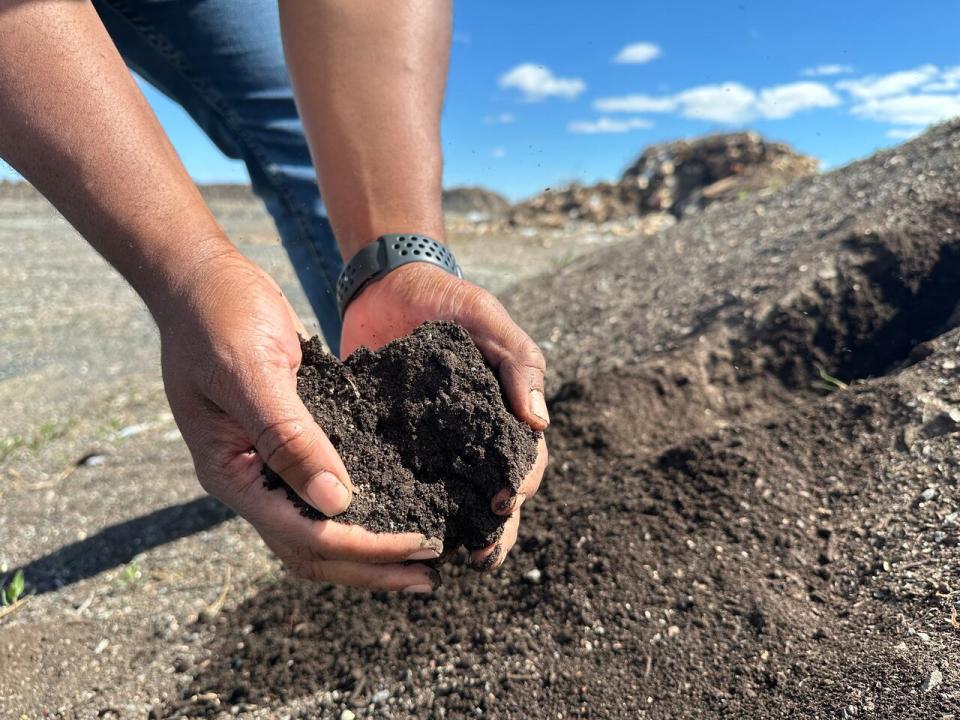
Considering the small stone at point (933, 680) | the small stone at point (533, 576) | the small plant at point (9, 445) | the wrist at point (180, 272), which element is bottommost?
the small plant at point (9, 445)

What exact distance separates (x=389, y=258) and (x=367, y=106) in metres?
0.42

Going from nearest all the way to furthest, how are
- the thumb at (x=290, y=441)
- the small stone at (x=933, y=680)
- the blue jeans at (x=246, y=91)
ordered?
1. the thumb at (x=290, y=441)
2. the small stone at (x=933, y=680)
3. the blue jeans at (x=246, y=91)

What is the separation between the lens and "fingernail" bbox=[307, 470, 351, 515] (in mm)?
1317

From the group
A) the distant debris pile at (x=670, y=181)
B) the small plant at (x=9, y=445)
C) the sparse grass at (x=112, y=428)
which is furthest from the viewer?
the distant debris pile at (x=670, y=181)

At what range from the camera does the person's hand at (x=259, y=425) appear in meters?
1.29

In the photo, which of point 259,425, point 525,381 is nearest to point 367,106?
point 525,381

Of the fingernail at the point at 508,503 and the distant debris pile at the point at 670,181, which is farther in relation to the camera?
the distant debris pile at the point at 670,181

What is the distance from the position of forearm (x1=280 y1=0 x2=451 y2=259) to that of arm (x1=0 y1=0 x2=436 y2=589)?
62cm

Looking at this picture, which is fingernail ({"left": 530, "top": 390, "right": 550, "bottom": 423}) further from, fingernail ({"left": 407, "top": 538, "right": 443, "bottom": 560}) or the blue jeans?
the blue jeans

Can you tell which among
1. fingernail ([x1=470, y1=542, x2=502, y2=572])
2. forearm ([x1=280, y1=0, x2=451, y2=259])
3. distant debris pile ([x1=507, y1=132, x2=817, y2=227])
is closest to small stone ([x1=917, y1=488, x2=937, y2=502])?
fingernail ([x1=470, y1=542, x2=502, y2=572])

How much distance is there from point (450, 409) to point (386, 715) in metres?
0.73

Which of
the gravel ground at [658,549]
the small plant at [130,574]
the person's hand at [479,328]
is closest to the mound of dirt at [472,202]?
the gravel ground at [658,549]

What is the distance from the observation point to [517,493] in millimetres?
1484

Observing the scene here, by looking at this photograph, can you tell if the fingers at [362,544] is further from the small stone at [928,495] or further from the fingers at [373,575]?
the small stone at [928,495]
